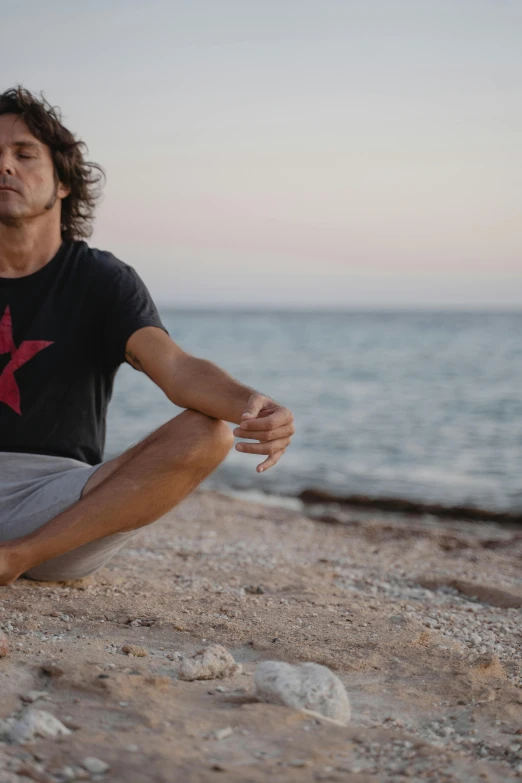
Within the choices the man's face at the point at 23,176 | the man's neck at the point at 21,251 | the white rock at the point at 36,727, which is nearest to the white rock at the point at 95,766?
the white rock at the point at 36,727

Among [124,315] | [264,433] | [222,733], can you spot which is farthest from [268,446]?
[222,733]

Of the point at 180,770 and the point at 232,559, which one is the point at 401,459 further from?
the point at 180,770

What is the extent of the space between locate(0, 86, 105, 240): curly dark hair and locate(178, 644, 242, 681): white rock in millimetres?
2536

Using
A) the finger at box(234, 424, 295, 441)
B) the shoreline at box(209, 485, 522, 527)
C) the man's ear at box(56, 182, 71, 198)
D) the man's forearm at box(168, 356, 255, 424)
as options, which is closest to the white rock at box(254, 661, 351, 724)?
the finger at box(234, 424, 295, 441)

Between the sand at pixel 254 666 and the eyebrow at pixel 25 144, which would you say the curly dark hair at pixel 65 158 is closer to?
the eyebrow at pixel 25 144

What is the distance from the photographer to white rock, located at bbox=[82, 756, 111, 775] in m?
1.69

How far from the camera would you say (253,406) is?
2889 millimetres

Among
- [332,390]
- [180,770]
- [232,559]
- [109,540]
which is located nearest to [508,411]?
[332,390]

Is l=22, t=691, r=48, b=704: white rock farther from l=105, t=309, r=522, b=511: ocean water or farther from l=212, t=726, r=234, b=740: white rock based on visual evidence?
l=105, t=309, r=522, b=511: ocean water

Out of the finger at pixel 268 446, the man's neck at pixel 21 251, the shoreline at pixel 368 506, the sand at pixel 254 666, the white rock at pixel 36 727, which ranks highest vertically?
the man's neck at pixel 21 251

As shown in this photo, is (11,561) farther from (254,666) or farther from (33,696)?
(254,666)

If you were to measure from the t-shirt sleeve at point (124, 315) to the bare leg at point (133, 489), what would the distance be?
0.51 meters

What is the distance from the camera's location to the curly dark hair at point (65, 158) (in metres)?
3.84

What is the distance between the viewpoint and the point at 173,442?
9.95ft
